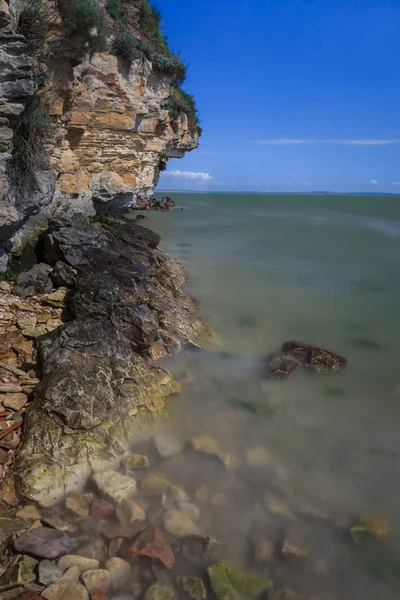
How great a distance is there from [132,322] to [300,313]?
189 inches

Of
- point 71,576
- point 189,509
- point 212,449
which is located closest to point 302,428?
point 212,449

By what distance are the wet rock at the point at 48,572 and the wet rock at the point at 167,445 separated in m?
1.53

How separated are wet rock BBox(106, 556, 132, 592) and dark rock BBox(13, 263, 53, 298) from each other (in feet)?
15.2

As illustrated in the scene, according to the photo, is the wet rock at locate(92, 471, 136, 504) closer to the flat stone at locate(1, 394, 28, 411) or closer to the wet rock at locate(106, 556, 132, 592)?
the wet rock at locate(106, 556, 132, 592)

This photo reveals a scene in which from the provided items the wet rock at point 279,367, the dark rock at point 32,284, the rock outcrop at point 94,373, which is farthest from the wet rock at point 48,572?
the dark rock at point 32,284

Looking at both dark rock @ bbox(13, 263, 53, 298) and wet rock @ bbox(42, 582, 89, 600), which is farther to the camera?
dark rock @ bbox(13, 263, 53, 298)

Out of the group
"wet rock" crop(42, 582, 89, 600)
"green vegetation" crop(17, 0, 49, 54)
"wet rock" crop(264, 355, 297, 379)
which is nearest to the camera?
"wet rock" crop(42, 582, 89, 600)

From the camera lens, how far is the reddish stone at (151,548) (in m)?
3.19

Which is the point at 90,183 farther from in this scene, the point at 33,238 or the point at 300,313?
the point at 300,313

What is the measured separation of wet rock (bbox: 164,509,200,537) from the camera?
3485 millimetres

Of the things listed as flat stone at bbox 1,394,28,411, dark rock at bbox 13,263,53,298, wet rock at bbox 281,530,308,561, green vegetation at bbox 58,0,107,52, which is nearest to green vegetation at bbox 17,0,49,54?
green vegetation at bbox 58,0,107,52

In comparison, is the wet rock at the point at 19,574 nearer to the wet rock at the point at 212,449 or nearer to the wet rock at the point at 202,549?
the wet rock at the point at 202,549

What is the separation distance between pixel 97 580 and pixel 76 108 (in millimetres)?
11093

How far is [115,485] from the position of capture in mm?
3732
